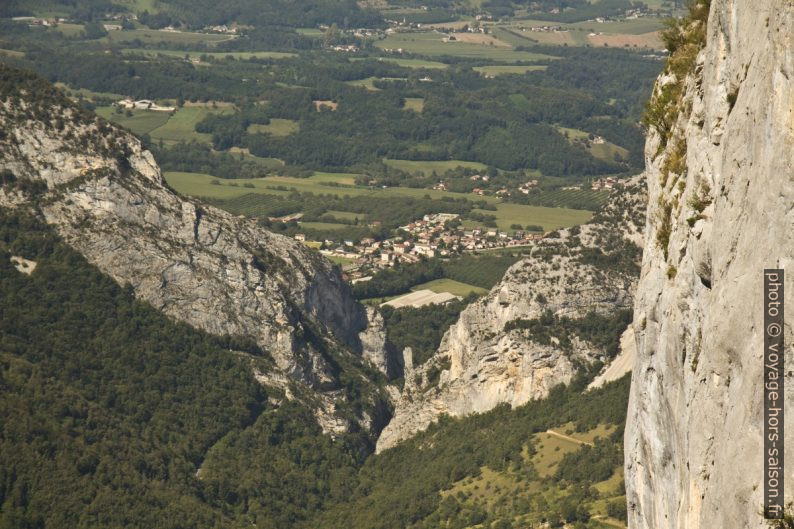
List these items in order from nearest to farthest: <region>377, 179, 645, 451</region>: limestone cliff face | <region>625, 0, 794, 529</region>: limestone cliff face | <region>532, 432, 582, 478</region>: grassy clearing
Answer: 1. <region>625, 0, 794, 529</region>: limestone cliff face
2. <region>532, 432, 582, 478</region>: grassy clearing
3. <region>377, 179, 645, 451</region>: limestone cliff face

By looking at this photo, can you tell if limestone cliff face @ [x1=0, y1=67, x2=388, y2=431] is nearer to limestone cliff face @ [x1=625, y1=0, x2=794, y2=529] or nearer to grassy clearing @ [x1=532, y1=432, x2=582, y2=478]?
grassy clearing @ [x1=532, y1=432, x2=582, y2=478]

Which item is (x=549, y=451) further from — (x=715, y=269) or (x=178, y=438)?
(x=715, y=269)

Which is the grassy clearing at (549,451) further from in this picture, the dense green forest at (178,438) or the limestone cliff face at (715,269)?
the limestone cliff face at (715,269)

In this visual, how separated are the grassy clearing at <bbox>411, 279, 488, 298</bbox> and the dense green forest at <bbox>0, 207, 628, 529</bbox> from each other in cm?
6212

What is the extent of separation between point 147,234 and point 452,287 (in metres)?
69.0

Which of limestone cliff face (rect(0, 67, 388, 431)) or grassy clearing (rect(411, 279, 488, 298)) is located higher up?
limestone cliff face (rect(0, 67, 388, 431))

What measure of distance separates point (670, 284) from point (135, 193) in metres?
105

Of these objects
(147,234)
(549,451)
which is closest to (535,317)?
(549,451)

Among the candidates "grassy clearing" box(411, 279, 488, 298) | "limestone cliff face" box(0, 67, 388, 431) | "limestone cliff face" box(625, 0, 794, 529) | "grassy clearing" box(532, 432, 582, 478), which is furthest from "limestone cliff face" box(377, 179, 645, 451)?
"limestone cliff face" box(625, 0, 794, 529)

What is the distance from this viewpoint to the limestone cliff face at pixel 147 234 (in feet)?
429

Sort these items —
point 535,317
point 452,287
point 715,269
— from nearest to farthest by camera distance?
point 715,269
point 535,317
point 452,287

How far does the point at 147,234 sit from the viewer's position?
13225 centimetres

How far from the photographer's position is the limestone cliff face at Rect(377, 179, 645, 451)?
112 metres

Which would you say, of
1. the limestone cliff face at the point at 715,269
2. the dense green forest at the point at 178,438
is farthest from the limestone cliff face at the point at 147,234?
the limestone cliff face at the point at 715,269
